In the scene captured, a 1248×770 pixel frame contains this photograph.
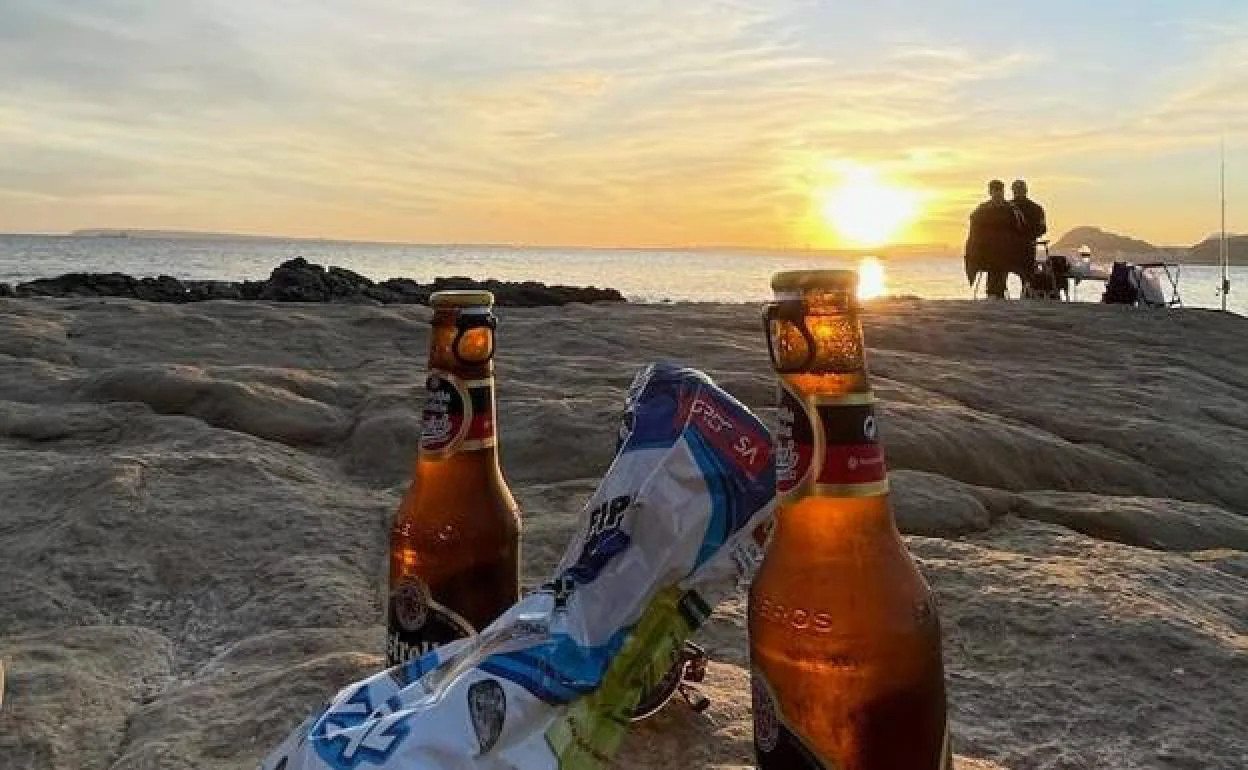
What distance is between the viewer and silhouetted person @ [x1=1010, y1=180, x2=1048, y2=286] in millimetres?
14930

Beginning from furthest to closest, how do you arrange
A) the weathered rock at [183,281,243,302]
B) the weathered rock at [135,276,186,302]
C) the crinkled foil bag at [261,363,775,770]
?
the weathered rock at [183,281,243,302] → the weathered rock at [135,276,186,302] → the crinkled foil bag at [261,363,775,770]

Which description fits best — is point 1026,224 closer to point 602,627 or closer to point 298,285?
point 298,285

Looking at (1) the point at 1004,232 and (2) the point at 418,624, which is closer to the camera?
(2) the point at 418,624

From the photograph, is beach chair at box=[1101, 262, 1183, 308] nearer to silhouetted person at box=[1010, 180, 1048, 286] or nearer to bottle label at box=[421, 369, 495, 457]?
silhouetted person at box=[1010, 180, 1048, 286]

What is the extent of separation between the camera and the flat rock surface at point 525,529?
1.82 m

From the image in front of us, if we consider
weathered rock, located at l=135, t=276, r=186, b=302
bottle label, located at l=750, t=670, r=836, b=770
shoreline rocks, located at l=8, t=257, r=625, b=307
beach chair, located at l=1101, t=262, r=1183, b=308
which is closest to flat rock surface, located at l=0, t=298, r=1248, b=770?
bottle label, located at l=750, t=670, r=836, b=770

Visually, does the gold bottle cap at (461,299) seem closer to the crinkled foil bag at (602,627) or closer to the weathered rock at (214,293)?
the crinkled foil bag at (602,627)

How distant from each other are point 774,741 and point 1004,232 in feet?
48.1

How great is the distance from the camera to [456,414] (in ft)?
5.08

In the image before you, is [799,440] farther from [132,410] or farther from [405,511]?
[132,410]

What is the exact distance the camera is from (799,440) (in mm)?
1165

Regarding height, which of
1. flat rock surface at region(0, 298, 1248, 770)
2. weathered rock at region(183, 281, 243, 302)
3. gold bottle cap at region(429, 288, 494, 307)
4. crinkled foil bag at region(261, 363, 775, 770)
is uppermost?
weathered rock at region(183, 281, 243, 302)

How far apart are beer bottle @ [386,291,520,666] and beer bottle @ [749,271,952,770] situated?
1.56 ft

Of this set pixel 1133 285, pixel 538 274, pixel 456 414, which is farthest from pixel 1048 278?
pixel 538 274
